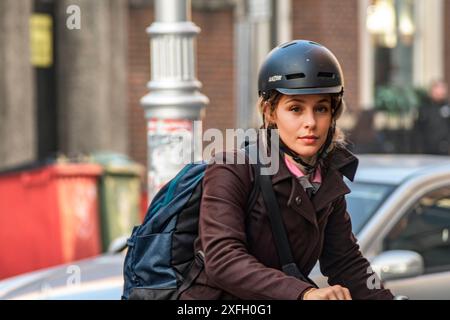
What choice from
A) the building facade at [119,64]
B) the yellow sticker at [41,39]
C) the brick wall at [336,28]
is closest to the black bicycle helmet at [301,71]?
the building facade at [119,64]

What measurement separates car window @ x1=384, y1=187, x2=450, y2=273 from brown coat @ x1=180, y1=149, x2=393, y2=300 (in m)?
2.00

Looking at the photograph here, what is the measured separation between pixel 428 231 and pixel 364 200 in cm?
41

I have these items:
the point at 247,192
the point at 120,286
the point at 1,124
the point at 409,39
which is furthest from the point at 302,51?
the point at 409,39

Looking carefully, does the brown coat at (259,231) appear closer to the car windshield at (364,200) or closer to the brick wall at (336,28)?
the car windshield at (364,200)

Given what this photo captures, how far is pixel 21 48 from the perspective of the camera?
1190 centimetres

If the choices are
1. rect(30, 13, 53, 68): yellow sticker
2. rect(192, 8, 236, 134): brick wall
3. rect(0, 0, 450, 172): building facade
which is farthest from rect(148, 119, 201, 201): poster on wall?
rect(192, 8, 236, 134): brick wall

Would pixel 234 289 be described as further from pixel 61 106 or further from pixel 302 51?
pixel 61 106

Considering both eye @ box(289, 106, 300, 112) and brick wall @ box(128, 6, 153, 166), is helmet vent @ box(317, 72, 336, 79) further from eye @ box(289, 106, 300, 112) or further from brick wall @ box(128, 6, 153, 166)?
brick wall @ box(128, 6, 153, 166)

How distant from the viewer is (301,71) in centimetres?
303

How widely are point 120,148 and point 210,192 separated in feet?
34.1

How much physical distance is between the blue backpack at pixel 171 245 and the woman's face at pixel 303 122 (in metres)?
0.28

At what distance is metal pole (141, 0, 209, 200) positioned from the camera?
5.04 metres

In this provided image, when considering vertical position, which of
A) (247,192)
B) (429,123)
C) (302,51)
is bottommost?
(429,123)

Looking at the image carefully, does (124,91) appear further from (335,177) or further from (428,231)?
(335,177)
